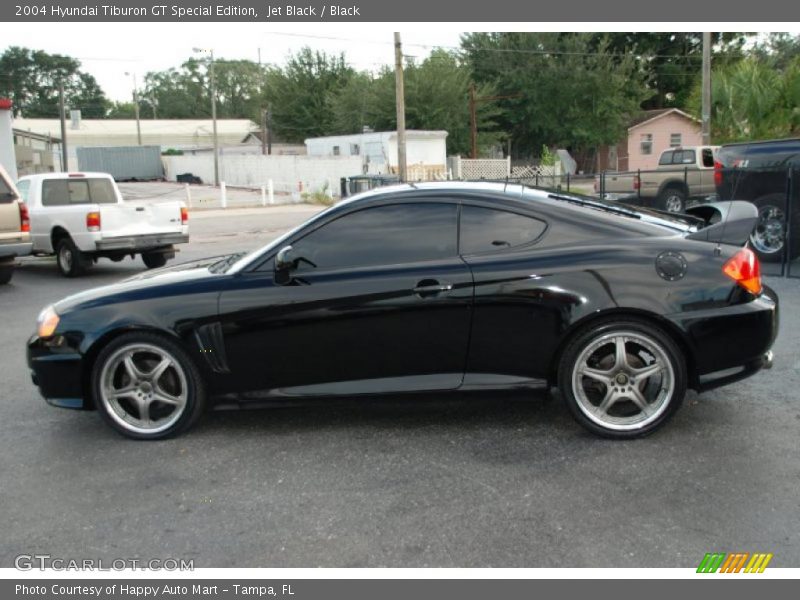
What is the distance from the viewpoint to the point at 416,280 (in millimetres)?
4605

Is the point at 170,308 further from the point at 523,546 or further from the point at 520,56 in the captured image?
the point at 520,56

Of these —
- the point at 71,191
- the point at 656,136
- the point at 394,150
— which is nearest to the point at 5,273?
the point at 71,191

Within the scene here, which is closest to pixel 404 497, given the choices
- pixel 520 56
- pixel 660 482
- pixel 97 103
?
pixel 660 482

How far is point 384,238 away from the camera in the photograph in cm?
477

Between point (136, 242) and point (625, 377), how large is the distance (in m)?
9.64

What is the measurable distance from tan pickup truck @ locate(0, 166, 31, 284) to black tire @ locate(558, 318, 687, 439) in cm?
923

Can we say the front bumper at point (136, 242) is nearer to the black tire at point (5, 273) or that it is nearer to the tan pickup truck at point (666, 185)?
the black tire at point (5, 273)

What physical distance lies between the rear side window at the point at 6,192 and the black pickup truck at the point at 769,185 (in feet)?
32.5

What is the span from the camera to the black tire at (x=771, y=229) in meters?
10.7

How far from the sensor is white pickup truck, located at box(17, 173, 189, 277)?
1235cm

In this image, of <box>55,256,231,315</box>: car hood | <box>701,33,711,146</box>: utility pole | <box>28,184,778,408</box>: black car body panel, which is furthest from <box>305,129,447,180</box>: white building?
<box>28,184,778,408</box>: black car body panel

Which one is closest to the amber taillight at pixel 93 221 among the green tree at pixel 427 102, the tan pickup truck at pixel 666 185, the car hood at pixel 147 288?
the car hood at pixel 147 288

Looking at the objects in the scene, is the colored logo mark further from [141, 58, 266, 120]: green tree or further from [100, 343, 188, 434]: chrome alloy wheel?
[141, 58, 266, 120]: green tree

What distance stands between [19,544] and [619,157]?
179ft
